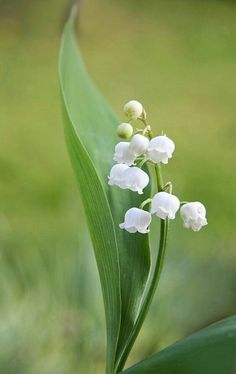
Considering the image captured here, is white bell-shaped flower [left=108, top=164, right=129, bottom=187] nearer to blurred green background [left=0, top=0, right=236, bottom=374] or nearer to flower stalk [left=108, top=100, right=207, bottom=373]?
flower stalk [left=108, top=100, right=207, bottom=373]

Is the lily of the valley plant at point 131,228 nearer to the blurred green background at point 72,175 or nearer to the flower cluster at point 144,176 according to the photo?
the flower cluster at point 144,176

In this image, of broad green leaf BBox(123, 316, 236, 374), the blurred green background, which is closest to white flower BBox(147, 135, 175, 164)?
broad green leaf BBox(123, 316, 236, 374)

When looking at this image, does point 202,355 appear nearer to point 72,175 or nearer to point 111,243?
point 111,243

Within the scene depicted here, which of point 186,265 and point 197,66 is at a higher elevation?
point 197,66

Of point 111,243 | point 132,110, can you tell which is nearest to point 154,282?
point 111,243

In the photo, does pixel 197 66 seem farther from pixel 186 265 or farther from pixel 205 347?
pixel 205 347

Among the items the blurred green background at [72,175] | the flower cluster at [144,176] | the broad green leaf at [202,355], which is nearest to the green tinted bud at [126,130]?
the flower cluster at [144,176]

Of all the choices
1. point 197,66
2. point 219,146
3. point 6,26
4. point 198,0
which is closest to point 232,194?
point 219,146
